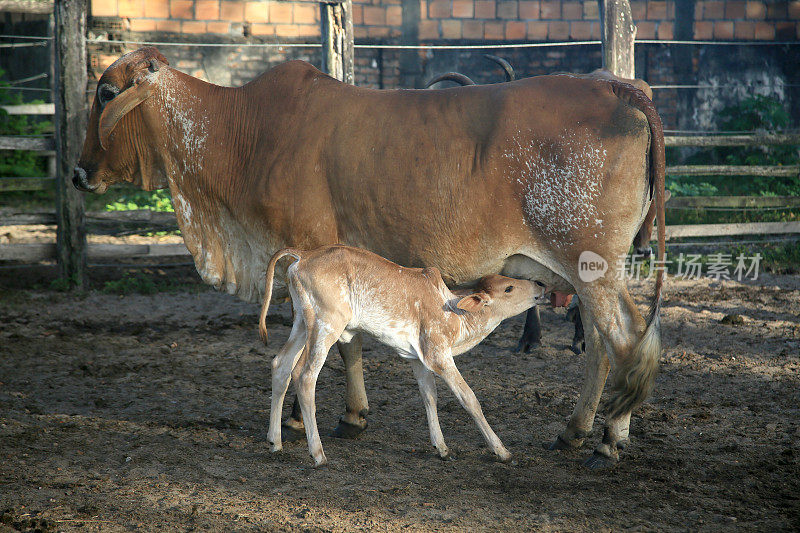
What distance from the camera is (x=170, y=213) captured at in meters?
8.44

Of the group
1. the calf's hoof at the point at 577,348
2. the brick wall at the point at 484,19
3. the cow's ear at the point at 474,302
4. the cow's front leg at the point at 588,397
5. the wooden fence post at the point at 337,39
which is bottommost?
the calf's hoof at the point at 577,348

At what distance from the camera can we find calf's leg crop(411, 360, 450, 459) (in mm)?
4094

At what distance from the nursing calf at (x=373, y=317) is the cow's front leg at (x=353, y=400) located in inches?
14.5

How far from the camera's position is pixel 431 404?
417 centimetres

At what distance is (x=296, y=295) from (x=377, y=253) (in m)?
0.57

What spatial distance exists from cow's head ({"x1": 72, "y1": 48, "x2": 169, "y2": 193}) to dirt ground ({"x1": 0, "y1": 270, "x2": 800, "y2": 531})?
1412 millimetres

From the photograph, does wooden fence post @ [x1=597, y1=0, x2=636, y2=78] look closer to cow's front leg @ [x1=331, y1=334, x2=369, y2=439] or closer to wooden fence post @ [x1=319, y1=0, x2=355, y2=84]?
wooden fence post @ [x1=319, y1=0, x2=355, y2=84]

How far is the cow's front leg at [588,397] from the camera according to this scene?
164 inches

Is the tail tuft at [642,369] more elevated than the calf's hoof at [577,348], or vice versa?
the tail tuft at [642,369]

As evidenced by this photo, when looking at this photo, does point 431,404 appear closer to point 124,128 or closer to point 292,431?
point 292,431

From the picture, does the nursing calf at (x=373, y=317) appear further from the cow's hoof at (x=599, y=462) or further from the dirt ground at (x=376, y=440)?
Answer: the cow's hoof at (x=599, y=462)

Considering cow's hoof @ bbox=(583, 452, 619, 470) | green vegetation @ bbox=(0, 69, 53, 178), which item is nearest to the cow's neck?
cow's hoof @ bbox=(583, 452, 619, 470)

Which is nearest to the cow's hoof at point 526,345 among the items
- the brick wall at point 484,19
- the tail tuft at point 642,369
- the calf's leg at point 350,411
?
the calf's leg at point 350,411

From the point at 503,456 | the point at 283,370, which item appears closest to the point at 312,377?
the point at 283,370
